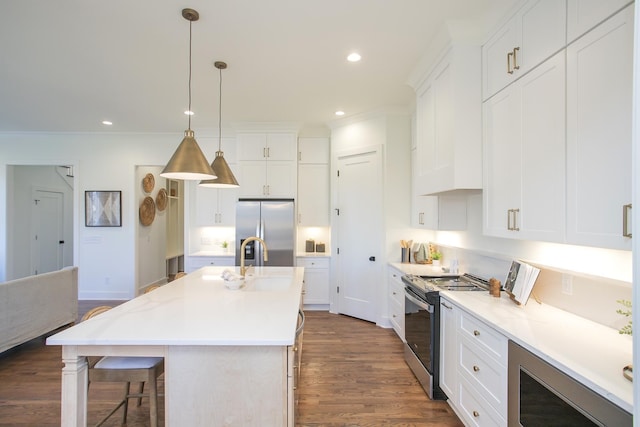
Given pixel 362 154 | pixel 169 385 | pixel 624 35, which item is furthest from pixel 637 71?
pixel 362 154

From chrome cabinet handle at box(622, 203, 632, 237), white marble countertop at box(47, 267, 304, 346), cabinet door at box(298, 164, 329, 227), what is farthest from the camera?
cabinet door at box(298, 164, 329, 227)

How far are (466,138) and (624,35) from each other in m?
1.06

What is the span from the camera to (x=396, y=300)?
3414 millimetres

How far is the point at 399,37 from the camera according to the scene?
2.31m

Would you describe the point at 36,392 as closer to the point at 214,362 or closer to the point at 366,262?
the point at 214,362

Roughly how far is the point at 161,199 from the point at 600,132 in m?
6.41

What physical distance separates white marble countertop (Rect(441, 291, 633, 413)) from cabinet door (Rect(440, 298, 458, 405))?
195mm

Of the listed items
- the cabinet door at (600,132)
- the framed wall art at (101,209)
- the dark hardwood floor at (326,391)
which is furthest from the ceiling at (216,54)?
the dark hardwood floor at (326,391)

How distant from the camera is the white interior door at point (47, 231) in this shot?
218 inches

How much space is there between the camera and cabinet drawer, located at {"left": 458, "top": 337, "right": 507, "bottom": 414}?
1499mm

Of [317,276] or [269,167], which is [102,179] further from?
[317,276]

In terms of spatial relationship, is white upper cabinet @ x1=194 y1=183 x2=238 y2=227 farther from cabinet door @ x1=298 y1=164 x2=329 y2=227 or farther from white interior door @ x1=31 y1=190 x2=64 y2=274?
white interior door @ x1=31 y1=190 x2=64 y2=274

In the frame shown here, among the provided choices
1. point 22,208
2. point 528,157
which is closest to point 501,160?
point 528,157

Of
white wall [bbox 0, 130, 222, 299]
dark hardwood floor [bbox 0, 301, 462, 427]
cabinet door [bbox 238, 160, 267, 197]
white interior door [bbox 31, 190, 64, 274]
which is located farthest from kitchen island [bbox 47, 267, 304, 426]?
white interior door [bbox 31, 190, 64, 274]
